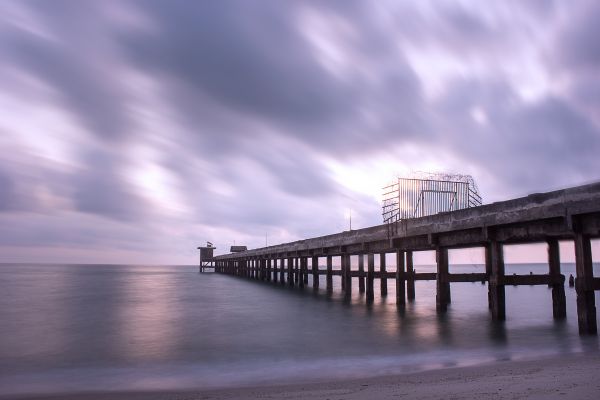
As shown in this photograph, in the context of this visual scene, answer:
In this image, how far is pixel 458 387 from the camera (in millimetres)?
6012

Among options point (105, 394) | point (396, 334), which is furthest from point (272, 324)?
point (105, 394)

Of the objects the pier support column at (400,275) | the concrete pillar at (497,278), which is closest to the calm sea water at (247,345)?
the concrete pillar at (497,278)

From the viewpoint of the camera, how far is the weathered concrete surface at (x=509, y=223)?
36.0ft

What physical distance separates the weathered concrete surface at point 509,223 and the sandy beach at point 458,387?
3.73 m

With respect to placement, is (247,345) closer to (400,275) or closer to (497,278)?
(497,278)

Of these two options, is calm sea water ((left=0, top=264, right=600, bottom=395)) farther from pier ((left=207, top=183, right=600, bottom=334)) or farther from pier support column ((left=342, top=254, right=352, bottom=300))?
pier support column ((left=342, top=254, right=352, bottom=300))

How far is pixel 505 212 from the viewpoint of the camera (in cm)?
1323

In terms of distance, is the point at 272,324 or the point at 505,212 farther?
the point at 272,324

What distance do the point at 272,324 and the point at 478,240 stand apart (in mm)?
8338

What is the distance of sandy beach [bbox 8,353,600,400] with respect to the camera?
539cm

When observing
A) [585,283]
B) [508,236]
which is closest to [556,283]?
[508,236]

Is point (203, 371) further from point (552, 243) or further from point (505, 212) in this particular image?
point (552, 243)

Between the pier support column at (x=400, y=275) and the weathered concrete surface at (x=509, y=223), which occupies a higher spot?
the weathered concrete surface at (x=509, y=223)

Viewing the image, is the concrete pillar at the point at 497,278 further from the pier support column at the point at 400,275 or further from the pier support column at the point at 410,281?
the pier support column at the point at 410,281
